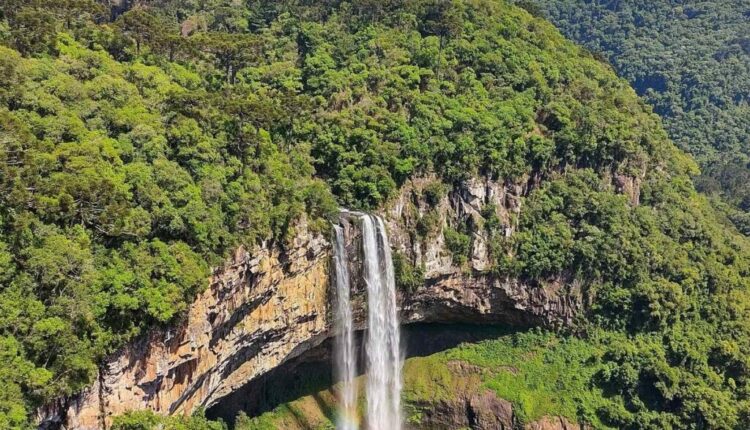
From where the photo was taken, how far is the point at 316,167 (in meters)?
33.9

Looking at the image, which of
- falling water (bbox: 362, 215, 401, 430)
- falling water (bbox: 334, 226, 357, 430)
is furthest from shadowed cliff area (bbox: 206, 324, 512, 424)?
falling water (bbox: 362, 215, 401, 430)

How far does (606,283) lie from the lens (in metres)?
38.2

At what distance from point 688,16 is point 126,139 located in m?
100

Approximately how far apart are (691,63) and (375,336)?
76.2 m

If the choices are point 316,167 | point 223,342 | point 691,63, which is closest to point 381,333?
point 316,167

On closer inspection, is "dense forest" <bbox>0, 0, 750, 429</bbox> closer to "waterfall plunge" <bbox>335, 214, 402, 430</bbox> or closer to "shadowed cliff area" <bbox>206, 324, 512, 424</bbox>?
"waterfall plunge" <bbox>335, 214, 402, 430</bbox>

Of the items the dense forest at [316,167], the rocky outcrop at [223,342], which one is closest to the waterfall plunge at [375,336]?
the rocky outcrop at [223,342]

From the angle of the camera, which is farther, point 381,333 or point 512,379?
point 512,379

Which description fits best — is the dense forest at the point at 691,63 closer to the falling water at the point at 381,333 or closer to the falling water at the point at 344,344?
the falling water at the point at 381,333

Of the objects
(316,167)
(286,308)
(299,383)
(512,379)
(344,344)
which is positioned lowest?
(512,379)

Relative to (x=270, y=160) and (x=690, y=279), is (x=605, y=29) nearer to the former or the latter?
(x=690, y=279)

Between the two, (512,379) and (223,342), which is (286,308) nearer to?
(223,342)

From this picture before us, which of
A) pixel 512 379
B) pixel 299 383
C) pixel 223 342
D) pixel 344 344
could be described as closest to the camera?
pixel 223 342

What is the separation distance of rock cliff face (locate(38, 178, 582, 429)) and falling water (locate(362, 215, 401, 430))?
0.90m
